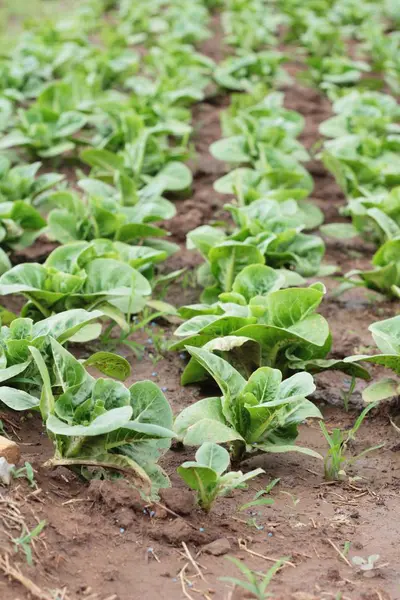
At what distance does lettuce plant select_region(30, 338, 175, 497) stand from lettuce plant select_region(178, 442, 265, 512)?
0.39ft

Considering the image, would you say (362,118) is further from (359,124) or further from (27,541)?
(27,541)

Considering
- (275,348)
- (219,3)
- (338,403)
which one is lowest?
(219,3)

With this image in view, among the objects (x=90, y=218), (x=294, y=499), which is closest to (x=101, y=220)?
(x=90, y=218)

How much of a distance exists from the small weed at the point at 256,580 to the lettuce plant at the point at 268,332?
103 cm

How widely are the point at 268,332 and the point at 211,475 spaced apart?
0.91 meters

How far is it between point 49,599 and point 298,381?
1.20 meters

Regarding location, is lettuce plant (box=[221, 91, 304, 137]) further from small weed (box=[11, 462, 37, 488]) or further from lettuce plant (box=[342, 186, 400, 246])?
small weed (box=[11, 462, 37, 488])

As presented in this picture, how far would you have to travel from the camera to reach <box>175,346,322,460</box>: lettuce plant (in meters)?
3.18

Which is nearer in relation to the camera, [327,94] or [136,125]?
[136,125]

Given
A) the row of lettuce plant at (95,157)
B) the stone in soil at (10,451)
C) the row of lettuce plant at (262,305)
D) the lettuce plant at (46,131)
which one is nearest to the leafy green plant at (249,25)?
the row of lettuce plant at (95,157)

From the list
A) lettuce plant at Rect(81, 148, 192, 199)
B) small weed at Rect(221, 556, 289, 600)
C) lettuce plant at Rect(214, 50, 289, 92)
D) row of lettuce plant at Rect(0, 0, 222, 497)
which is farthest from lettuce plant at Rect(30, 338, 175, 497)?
lettuce plant at Rect(214, 50, 289, 92)

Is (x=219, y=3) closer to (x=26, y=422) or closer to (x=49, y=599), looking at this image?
(x=26, y=422)

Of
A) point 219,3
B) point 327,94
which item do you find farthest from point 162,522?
point 219,3

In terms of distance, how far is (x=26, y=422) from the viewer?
349 centimetres
